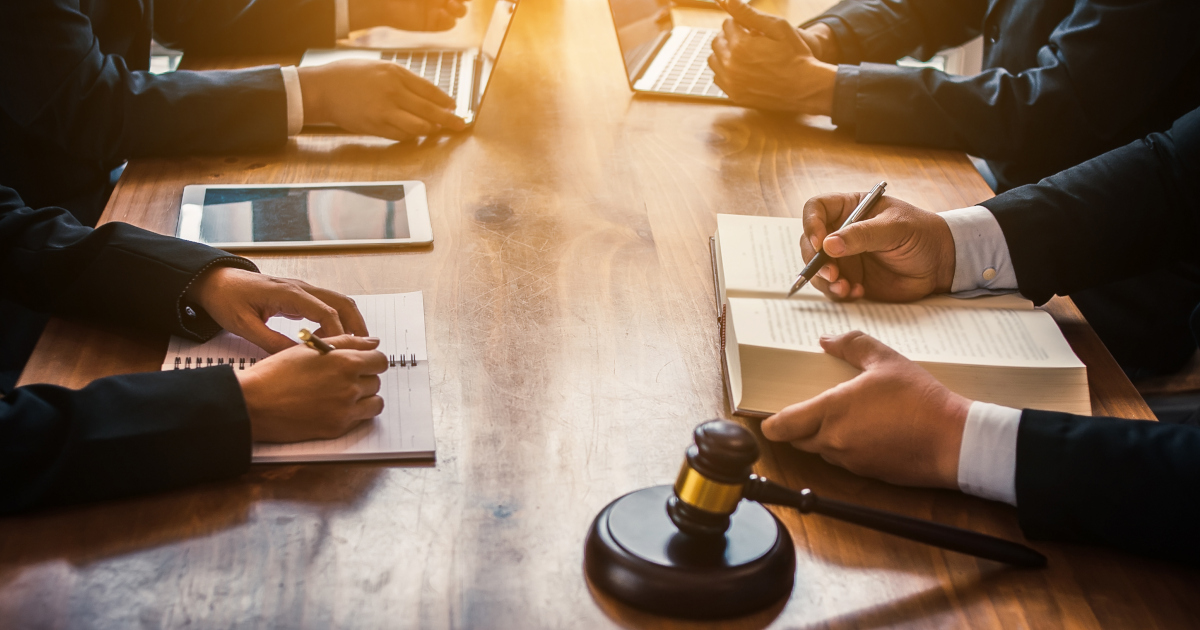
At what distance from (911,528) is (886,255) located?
43 centimetres

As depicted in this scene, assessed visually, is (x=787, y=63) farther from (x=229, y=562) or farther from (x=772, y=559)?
(x=229, y=562)

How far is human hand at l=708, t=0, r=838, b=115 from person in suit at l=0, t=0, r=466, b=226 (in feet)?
1.63

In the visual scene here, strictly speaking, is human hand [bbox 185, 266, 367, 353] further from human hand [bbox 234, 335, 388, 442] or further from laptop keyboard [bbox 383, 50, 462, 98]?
laptop keyboard [bbox 383, 50, 462, 98]

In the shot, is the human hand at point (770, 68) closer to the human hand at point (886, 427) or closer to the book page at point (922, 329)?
the book page at point (922, 329)

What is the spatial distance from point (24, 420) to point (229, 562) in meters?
0.22

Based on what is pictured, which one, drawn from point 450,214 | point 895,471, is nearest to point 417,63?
point 450,214

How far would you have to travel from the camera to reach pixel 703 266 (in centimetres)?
112

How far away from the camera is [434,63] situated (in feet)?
5.62

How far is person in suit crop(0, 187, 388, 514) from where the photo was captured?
2.34 feet

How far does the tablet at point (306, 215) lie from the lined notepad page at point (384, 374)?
6.0 inches

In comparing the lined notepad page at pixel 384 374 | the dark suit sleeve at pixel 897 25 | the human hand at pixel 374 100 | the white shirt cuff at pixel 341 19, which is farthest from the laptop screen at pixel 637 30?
the lined notepad page at pixel 384 374

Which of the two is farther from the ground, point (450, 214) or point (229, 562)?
point (229, 562)

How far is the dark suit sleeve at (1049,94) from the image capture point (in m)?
1.41

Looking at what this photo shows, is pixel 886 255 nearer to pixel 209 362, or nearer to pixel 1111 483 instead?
pixel 1111 483
